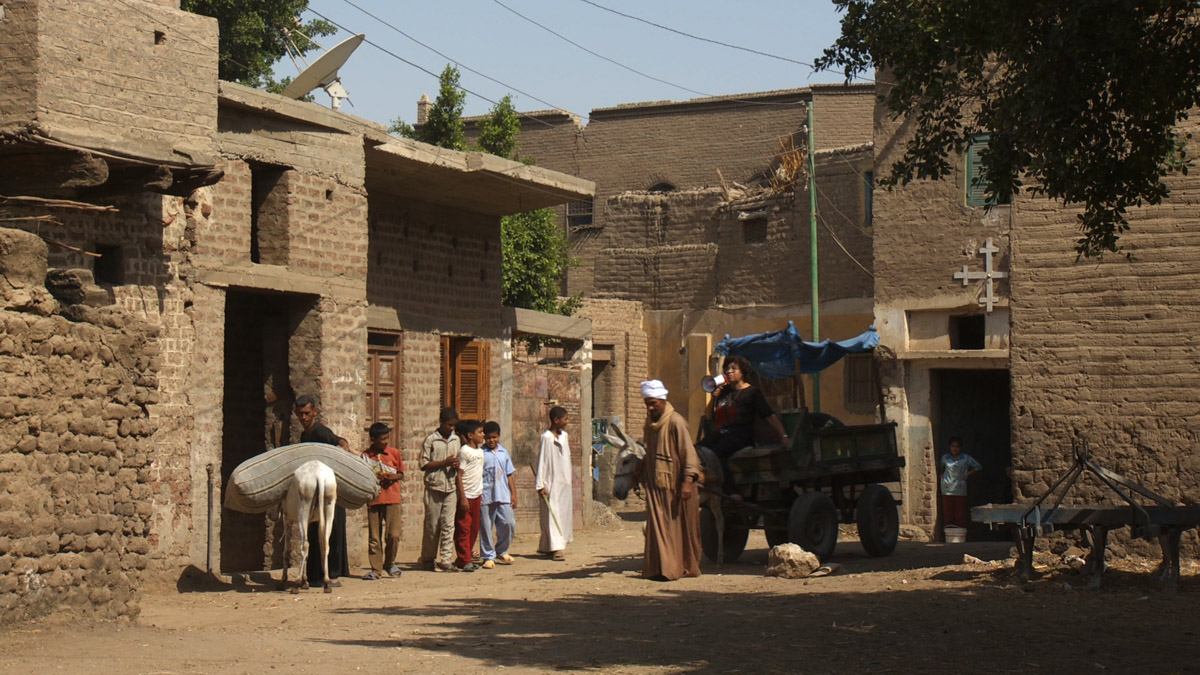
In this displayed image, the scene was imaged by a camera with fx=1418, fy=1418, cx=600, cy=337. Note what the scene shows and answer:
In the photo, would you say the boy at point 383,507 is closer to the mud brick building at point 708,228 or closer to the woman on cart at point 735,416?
the woman on cart at point 735,416

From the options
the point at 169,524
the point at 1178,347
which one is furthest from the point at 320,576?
the point at 1178,347

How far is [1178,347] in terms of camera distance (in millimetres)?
11125

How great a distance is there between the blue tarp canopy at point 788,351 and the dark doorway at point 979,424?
4.32 feet

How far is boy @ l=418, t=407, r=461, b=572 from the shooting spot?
13.3m

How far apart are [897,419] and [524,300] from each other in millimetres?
11303

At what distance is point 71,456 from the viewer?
850 cm

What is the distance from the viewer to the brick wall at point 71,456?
8023 mm

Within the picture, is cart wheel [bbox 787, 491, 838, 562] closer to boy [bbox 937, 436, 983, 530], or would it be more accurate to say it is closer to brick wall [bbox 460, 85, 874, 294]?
boy [bbox 937, 436, 983, 530]

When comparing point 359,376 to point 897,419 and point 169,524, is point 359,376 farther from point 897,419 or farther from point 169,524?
point 897,419

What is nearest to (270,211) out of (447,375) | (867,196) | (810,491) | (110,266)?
(110,266)

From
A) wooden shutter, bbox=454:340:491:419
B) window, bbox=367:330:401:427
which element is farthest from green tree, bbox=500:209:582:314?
window, bbox=367:330:401:427

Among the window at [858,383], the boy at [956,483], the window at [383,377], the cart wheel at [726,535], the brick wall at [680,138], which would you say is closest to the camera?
the cart wheel at [726,535]

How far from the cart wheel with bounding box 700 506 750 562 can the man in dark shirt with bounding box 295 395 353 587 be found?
3.17 metres

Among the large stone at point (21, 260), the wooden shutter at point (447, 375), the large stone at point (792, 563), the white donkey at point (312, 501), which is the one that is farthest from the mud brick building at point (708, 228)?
the large stone at point (21, 260)
